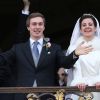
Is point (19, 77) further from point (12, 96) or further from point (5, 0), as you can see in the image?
point (5, 0)

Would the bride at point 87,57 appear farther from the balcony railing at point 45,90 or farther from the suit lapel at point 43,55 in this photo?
the suit lapel at point 43,55

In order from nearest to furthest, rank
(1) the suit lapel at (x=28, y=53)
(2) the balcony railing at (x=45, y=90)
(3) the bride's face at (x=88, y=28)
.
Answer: (2) the balcony railing at (x=45, y=90) < (1) the suit lapel at (x=28, y=53) < (3) the bride's face at (x=88, y=28)

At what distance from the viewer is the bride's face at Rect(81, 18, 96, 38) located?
268 inches

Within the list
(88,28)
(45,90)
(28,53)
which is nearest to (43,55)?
(28,53)

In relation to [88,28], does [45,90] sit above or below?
below

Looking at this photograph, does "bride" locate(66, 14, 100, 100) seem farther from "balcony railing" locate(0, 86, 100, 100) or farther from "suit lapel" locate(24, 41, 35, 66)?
"suit lapel" locate(24, 41, 35, 66)

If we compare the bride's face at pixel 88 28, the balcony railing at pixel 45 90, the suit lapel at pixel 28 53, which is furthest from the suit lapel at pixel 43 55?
the bride's face at pixel 88 28

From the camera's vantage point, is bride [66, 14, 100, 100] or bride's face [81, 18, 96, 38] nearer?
bride [66, 14, 100, 100]

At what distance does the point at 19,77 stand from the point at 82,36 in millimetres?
978

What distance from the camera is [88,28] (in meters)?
6.80

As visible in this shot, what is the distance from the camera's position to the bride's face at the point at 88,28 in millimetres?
6809

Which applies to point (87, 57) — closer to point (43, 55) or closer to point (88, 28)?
point (88, 28)

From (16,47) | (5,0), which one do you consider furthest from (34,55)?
(5,0)

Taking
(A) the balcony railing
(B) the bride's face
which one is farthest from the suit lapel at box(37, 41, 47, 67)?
(B) the bride's face
